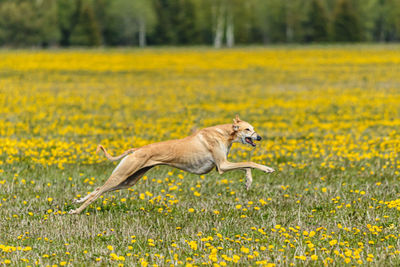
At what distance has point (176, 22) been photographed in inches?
4158

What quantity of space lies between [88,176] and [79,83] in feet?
75.5

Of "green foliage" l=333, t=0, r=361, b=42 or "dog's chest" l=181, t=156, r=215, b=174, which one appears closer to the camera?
"dog's chest" l=181, t=156, r=215, b=174

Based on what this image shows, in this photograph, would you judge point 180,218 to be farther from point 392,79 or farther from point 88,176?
point 392,79

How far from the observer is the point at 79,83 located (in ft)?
104

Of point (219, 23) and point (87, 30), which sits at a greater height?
point (219, 23)

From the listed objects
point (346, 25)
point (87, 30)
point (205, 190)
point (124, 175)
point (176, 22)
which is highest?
point (176, 22)

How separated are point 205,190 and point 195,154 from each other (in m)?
2.02

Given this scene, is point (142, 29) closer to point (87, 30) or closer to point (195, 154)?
point (87, 30)

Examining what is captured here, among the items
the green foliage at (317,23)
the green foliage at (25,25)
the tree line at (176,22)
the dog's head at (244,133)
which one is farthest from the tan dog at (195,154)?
the green foliage at (317,23)

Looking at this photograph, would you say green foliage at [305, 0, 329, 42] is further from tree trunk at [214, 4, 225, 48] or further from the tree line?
tree trunk at [214, 4, 225, 48]

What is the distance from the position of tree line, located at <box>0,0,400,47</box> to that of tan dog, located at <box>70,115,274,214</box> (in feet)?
283

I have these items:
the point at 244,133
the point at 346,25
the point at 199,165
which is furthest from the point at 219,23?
the point at 244,133

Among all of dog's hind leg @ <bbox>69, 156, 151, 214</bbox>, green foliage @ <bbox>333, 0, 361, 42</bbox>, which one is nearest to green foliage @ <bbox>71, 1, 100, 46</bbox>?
green foliage @ <bbox>333, 0, 361, 42</bbox>

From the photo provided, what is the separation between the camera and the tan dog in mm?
6777
